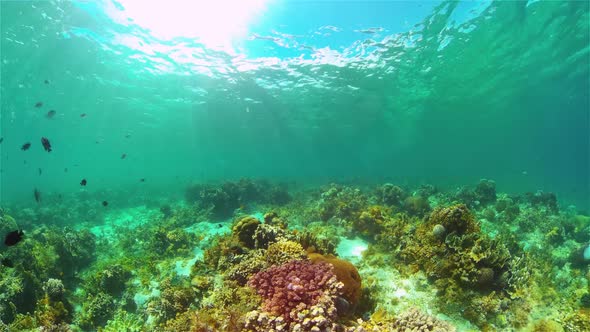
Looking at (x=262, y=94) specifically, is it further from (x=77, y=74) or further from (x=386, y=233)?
(x=386, y=233)

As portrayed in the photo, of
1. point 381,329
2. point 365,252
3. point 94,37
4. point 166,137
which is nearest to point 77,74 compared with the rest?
point 94,37

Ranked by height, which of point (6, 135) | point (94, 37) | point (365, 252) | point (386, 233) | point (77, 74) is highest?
point (94, 37)

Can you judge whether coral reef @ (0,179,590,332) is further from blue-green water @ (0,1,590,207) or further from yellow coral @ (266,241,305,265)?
blue-green water @ (0,1,590,207)

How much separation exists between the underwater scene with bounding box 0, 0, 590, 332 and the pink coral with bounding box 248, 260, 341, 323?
39 millimetres

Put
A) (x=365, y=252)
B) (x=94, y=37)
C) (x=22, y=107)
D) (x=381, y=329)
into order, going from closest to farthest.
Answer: (x=381, y=329)
(x=365, y=252)
(x=94, y=37)
(x=22, y=107)

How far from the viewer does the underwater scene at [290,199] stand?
643 centimetres

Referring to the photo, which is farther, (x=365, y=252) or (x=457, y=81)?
(x=457, y=81)

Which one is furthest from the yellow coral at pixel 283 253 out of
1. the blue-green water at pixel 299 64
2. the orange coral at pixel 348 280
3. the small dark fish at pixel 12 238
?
the blue-green water at pixel 299 64

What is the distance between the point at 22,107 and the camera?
3875 centimetres

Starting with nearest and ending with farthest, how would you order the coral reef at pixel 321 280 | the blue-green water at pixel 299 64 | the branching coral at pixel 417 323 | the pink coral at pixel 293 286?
the pink coral at pixel 293 286 → the branching coral at pixel 417 323 → the coral reef at pixel 321 280 → the blue-green water at pixel 299 64

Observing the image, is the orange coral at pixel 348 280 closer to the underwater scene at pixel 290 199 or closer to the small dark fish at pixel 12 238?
the underwater scene at pixel 290 199

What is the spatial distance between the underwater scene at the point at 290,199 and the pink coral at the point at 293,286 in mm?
39

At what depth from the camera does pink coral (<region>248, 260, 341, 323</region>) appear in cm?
498

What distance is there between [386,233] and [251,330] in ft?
20.6
